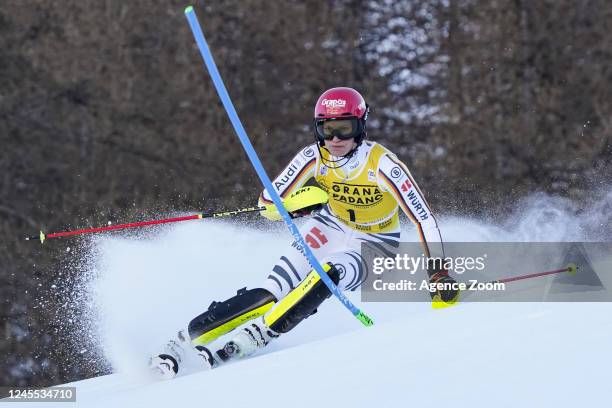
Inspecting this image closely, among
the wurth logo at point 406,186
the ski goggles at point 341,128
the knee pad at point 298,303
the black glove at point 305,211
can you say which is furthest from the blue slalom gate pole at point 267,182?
the wurth logo at point 406,186

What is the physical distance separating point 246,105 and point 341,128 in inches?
328

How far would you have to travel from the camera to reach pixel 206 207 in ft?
46.8

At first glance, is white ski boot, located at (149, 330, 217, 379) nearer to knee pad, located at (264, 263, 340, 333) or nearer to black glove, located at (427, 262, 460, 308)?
knee pad, located at (264, 263, 340, 333)

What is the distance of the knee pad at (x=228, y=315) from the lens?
6.02 meters

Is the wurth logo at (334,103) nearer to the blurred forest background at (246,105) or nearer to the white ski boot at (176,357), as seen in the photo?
the white ski boot at (176,357)

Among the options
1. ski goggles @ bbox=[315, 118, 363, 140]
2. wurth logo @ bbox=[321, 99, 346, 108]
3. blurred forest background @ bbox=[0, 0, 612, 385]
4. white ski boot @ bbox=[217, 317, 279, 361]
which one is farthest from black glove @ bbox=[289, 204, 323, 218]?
blurred forest background @ bbox=[0, 0, 612, 385]

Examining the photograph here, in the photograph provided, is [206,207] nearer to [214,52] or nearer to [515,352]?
[214,52]

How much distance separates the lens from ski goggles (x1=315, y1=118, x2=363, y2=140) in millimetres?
6195

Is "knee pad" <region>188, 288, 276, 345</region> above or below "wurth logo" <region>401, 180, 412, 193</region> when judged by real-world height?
below

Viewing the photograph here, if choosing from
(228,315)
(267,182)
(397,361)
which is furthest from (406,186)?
(397,361)

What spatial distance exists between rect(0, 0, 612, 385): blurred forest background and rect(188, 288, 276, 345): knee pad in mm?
7052

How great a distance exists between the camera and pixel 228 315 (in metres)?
6.03

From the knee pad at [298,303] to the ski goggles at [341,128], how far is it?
788mm

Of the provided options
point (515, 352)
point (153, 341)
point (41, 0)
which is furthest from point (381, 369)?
point (41, 0)
